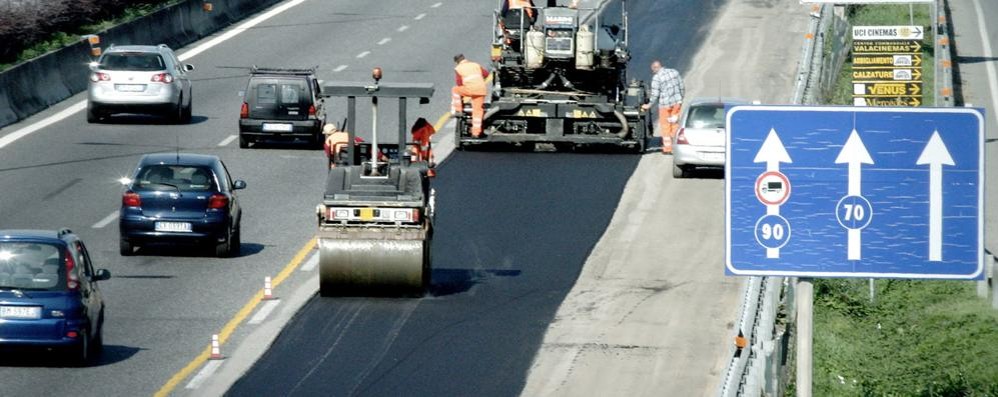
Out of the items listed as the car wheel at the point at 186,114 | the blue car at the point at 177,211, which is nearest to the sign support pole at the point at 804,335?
the blue car at the point at 177,211

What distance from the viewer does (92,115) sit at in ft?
132

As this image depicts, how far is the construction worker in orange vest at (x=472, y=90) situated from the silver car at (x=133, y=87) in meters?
6.71

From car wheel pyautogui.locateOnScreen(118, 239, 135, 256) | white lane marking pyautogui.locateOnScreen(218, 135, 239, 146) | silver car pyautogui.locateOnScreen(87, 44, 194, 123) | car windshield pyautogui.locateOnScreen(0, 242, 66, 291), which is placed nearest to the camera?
car windshield pyautogui.locateOnScreen(0, 242, 66, 291)

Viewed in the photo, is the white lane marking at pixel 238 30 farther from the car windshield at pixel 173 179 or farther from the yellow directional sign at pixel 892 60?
the car windshield at pixel 173 179

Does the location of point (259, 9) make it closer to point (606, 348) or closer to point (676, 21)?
point (676, 21)

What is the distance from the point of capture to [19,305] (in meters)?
20.2

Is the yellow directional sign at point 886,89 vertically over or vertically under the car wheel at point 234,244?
over

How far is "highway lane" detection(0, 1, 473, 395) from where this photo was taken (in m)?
21.8

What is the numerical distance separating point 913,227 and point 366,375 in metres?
9.74

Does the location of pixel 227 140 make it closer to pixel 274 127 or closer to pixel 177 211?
pixel 274 127

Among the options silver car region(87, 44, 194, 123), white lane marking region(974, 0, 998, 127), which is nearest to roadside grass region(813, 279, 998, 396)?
silver car region(87, 44, 194, 123)

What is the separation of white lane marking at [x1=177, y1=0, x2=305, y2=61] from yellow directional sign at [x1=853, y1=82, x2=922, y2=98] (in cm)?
1642

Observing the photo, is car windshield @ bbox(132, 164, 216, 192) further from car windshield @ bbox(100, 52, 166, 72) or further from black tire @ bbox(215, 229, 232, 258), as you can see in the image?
car windshield @ bbox(100, 52, 166, 72)

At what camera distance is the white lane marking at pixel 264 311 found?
23.7m
